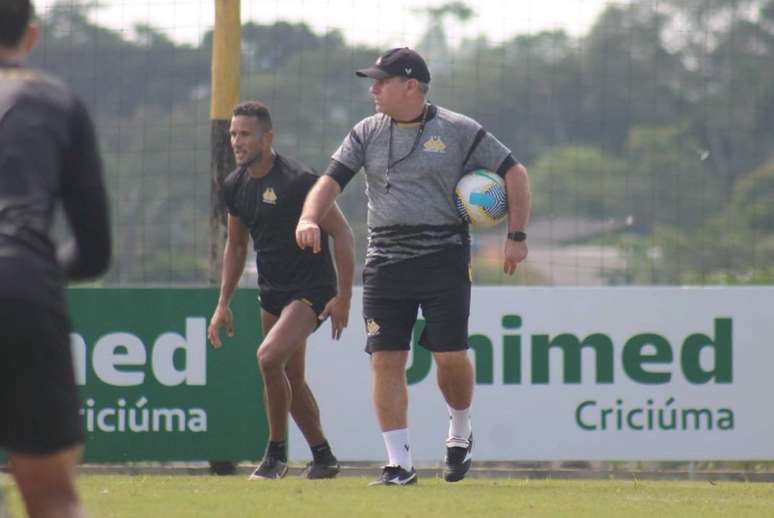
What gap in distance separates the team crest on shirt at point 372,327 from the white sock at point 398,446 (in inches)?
19.2

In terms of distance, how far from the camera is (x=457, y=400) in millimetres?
7965

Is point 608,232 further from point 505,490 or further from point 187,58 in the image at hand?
point 505,490

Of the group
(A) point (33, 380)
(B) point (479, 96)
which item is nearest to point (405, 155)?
(A) point (33, 380)

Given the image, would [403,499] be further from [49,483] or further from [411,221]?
[49,483]

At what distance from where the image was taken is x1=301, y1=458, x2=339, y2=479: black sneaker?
8773 mm

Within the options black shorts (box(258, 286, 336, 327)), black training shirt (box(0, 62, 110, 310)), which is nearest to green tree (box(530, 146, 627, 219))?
black shorts (box(258, 286, 336, 327))

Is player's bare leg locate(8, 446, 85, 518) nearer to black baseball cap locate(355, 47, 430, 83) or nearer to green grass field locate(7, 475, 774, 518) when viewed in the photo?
green grass field locate(7, 475, 774, 518)

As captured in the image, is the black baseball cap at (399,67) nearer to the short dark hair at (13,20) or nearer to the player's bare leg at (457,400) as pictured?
the player's bare leg at (457,400)

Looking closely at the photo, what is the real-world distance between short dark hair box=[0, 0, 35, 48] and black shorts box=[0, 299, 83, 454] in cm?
64

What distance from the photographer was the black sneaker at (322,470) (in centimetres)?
877

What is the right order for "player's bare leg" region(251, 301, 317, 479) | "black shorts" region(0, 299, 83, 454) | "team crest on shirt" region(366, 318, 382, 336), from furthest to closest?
"player's bare leg" region(251, 301, 317, 479)
"team crest on shirt" region(366, 318, 382, 336)
"black shorts" region(0, 299, 83, 454)

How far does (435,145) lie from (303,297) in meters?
1.25

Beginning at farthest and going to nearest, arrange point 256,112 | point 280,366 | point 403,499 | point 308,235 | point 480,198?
point 256,112 → point 280,366 → point 480,198 → point 308,235 → point 403,499

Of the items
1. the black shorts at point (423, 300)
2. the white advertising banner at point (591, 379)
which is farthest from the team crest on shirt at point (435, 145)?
the white advertising banner at point (591, 379)
